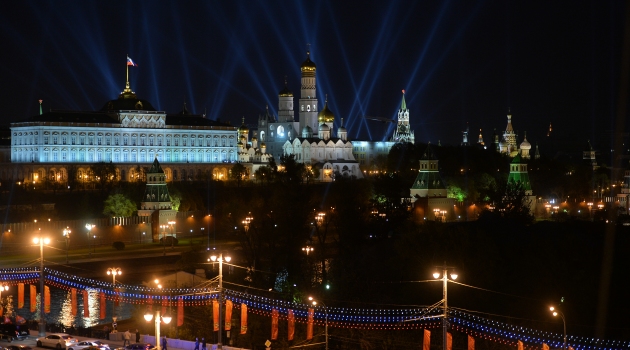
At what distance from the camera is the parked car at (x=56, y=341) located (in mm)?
34328

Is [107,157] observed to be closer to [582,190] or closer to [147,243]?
[147,243]

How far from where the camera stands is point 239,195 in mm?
84938

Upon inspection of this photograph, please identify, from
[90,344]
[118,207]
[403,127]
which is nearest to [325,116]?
[403,127]

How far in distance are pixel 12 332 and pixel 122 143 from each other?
243 feet

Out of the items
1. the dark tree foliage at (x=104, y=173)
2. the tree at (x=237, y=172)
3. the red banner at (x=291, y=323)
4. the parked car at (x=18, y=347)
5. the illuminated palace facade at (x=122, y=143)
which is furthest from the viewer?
the tree at (x=237, y=172)

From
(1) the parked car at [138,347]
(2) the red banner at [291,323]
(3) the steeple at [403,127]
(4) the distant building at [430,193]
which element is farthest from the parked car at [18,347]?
(3) the steeple at [403,127]

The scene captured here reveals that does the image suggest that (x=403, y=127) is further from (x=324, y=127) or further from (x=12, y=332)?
(x=12, y=332)

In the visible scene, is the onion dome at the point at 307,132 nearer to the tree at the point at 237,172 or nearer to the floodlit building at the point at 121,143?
the floodlit building at the point at 121,143

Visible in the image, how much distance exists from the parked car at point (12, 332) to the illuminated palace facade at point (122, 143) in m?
63.7

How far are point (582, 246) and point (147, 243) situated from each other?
29.8 m

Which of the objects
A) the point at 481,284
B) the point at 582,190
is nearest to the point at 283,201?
the point at 481,284

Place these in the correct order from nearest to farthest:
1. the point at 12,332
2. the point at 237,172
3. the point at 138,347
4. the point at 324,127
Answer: the point at 138,347
the point at 12,332
the point at 237,172
the point at 324,127

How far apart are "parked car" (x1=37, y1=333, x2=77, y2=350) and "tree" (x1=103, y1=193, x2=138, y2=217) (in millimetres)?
37772

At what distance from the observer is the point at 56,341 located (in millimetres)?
34562
